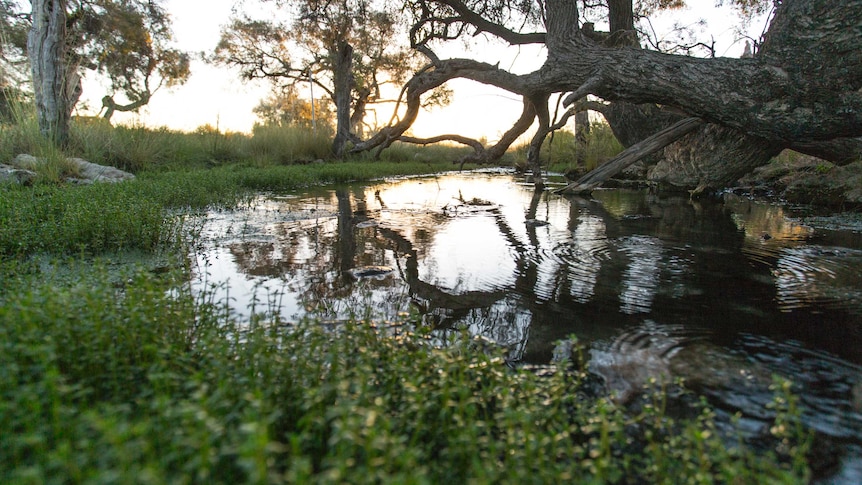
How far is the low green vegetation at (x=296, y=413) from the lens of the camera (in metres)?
1.58

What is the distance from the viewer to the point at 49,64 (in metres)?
11.2

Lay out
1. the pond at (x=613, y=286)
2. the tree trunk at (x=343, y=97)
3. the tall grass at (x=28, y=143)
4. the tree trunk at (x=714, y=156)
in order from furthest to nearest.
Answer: the tree trunk at (x=343, y=97) → the tall grass at (x=28, y=143) → the tree trunk at (x=714, y=156) → the pond at (x=613, y=286)

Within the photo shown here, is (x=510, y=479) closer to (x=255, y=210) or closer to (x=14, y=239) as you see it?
(x=14, y=239)

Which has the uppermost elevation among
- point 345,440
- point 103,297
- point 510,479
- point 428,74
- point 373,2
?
point 373,2

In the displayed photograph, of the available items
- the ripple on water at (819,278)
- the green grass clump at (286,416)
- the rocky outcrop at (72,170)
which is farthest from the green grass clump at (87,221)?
the ripple on water at (819,278)

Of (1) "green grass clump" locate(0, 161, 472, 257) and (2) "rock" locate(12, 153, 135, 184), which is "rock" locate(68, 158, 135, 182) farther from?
(1) "green grass clump" locate(0, 161, 472, 257)

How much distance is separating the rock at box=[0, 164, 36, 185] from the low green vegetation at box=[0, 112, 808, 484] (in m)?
6.10

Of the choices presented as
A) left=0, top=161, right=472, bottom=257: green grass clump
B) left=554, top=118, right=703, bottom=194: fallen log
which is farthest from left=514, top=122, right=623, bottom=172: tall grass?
left=0, top=161, right=472, bottom=257: green grass clump

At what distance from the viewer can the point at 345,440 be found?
5.82 ft

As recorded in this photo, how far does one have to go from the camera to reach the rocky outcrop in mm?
8938

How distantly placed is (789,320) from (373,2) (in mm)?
14919

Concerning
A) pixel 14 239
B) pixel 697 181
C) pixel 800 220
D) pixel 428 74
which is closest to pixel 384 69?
pixel 428 74

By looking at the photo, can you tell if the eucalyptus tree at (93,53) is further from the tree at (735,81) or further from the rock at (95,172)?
the tree at (735,81)

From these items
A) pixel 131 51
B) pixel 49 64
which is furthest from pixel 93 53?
pixel 49 64
